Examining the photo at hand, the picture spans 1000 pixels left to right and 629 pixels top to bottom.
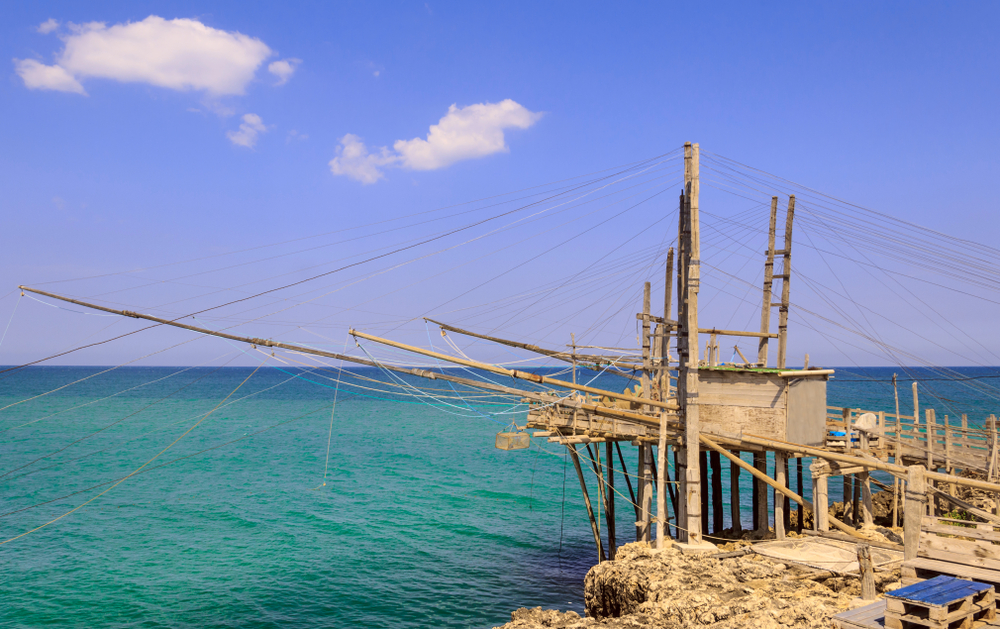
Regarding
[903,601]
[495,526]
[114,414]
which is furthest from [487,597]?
[114,414]

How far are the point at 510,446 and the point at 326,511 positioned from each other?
17690 mm

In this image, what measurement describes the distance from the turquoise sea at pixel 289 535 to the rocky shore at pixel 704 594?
4.46m

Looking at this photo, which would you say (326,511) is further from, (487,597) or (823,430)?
(823,430)

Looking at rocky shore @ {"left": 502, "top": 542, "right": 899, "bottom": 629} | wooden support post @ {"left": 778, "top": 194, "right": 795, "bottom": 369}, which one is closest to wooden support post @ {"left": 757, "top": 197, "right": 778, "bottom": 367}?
wooden support post @ {"left": 778, "top": 194, "right": 795, "bottom": 369}

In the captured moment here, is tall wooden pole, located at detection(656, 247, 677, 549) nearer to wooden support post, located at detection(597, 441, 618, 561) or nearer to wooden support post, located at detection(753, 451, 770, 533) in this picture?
wooden support post, located at detection(597, 441, 618, 561)

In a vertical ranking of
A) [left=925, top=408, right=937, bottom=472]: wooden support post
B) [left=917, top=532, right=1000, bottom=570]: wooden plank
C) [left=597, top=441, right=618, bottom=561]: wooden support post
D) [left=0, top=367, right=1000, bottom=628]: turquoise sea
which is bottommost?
[left=0, top=367, right=1000, bottom=628]: turquoise sea

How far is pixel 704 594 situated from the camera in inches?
550

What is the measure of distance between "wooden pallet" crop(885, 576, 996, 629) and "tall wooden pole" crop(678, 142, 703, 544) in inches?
316

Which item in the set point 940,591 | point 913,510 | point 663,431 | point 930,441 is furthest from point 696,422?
point 930,441

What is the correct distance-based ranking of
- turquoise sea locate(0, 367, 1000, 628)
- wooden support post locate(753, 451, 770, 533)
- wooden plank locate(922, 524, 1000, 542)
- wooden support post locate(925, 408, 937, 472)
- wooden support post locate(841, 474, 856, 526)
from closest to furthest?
wooden plank locate(922, 524, 1000, 542)
turquoise sea locate(0, 367, 1000, 628)
wooden support post locate(753, 451, 770, 533)
wooden support post locate(925, 408, 937, 472)
wooden support post locate(841, 474, 856, 526)

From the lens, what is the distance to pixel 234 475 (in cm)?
4572

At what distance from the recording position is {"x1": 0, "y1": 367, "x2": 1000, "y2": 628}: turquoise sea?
821 inches

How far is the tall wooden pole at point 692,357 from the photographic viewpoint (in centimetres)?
1838

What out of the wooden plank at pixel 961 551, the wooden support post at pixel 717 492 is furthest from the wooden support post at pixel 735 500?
the wooden plank at pixel 961 551
